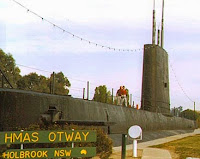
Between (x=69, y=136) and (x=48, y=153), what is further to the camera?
(x=69, y=136)

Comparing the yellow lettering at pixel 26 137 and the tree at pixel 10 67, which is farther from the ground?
the tree at pixel 10 67

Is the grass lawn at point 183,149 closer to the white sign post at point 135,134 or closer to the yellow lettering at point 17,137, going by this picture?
the white sign post at point 135,134

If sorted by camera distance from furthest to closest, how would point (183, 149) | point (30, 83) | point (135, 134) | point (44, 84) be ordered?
point (44, 84) < point (30, 83) < point (183, 149) < point (135, 134)

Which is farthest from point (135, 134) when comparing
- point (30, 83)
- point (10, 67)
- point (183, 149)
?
point (30, 83)

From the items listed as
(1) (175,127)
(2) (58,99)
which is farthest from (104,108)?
(1) (175,127)

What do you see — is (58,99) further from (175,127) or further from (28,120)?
(175,127)

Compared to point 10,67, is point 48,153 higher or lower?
lower

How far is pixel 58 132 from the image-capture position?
7594 mm

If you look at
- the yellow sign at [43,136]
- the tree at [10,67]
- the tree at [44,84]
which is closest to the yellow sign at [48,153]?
the yellow sign at [43,136]

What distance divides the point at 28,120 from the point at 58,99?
162 centimetres

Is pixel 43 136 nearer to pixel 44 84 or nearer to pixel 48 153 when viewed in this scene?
pixel 48 153

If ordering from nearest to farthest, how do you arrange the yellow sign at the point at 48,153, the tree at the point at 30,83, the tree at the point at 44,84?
the yellow sign at the point at 48,153
the tree at the point at 30,83
the tree at the point at 44,84

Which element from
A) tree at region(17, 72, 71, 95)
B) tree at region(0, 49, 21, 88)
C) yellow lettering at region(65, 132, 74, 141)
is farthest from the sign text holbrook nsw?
tree at region(0, 49, 21, 88)

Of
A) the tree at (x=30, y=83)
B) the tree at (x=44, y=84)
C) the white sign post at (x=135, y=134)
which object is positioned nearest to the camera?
the white sign post at (x=135, y=134)
